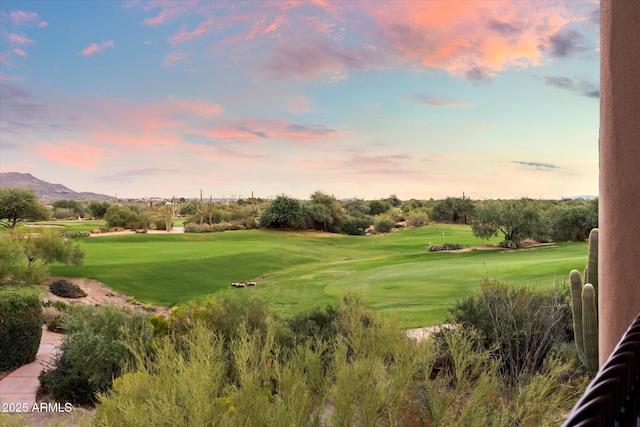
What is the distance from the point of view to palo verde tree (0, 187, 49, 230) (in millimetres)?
33094

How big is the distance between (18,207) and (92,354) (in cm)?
2992

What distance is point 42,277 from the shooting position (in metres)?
17.0

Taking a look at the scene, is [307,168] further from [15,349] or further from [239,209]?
[15,349]

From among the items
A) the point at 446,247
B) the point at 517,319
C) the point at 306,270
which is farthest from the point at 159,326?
the point at 446,247

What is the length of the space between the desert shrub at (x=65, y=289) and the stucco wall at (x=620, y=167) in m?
22.7

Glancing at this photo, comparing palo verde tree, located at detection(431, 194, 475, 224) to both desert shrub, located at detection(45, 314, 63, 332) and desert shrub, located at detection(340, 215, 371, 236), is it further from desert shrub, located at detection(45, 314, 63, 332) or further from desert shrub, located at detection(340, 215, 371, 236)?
desert shrub, located at detection(45, 314, 63, 332)

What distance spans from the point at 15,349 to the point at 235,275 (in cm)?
1707

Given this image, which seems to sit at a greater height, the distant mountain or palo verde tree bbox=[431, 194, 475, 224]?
the distant mountain

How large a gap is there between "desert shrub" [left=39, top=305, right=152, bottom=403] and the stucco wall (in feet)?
27.7

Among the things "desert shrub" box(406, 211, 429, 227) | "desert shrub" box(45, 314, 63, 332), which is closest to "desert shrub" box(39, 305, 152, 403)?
"desert shrub" box(45, 314, 63, 332)

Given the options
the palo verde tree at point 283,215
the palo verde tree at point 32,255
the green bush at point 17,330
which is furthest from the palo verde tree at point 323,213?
the green bush at point 17,330

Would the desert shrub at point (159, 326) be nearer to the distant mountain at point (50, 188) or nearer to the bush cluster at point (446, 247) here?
the bush cluster at point (446, 247)

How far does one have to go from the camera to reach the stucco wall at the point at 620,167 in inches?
A: 122

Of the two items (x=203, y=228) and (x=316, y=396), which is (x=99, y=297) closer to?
(x=316, y=396)
